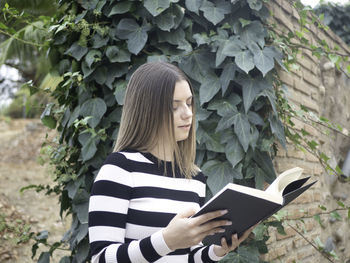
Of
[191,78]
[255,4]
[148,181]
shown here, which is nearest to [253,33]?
A: [255,4]

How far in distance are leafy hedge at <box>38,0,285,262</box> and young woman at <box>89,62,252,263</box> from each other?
584 millimetres

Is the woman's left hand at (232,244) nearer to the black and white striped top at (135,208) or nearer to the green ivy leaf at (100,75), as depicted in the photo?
the black and white striped top at (135,208)

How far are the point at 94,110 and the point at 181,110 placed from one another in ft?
2.66

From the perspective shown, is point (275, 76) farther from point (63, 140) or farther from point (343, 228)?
point (343, 228)

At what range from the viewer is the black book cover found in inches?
34.2

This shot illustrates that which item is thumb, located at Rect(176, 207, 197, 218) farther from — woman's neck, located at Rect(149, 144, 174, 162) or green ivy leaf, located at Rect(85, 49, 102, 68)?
green ivy leaf, located at Rect(85, 49, 102, 68)

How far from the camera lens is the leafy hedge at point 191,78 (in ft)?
5.97

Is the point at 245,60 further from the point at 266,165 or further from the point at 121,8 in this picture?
the point at 121,8

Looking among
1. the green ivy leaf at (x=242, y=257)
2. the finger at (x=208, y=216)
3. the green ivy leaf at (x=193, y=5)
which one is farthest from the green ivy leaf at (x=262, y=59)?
the finger at (x=208, y=216)

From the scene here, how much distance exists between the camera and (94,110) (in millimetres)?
1867

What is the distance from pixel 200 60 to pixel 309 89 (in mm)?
1184

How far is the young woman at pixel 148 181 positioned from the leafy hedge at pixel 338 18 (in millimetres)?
3705

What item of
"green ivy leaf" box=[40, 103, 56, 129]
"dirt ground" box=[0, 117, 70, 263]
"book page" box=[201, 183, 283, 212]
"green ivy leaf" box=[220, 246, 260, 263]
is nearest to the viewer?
"book page" box=[201, 183, 283, 212]

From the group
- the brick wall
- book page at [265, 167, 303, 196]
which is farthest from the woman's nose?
the brick wall
